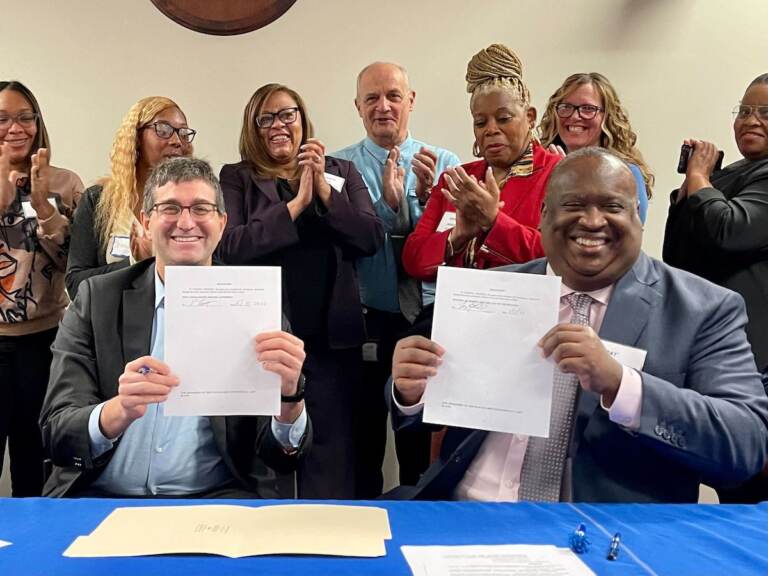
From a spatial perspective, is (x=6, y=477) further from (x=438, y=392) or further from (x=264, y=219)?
(x=438, y=392)

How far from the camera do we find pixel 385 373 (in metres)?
3.23

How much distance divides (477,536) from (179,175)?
1.33 metres

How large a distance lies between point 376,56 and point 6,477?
10.7 feet

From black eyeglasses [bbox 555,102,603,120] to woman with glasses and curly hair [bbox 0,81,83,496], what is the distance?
89.5 inches

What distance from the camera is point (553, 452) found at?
1.74 metres

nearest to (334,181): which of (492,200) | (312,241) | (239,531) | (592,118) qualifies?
(312,241)

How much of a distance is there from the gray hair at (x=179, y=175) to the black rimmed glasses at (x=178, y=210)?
1.7 inches

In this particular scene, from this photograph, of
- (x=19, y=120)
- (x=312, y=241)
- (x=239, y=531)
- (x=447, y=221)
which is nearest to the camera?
(x=239, y=531)

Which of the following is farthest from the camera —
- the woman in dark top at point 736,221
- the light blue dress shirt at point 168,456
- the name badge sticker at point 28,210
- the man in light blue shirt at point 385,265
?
the man in light blue shirt at point 385,265

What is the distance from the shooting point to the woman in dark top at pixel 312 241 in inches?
114

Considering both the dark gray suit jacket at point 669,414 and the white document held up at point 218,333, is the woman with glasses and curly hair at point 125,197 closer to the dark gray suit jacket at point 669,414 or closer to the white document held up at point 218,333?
the white document held up at point 218,333

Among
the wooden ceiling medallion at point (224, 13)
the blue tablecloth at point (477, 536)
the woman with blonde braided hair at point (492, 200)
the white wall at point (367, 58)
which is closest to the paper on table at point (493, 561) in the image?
the blue tablecloth at point (477, 536)

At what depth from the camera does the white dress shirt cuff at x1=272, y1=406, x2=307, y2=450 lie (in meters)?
1.92

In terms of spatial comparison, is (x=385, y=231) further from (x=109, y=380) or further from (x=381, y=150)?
(x=109, y=380)
